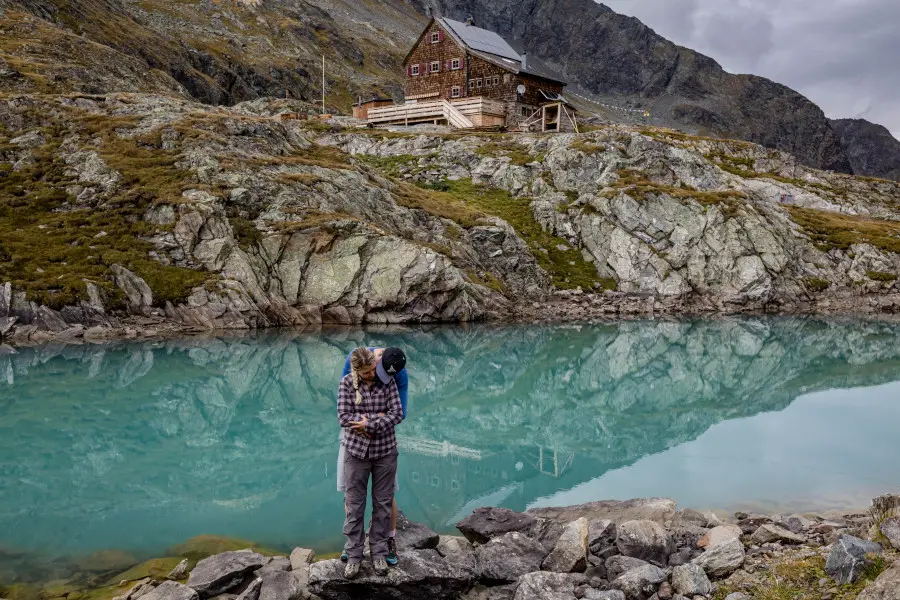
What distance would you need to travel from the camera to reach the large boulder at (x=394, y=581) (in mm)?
9977

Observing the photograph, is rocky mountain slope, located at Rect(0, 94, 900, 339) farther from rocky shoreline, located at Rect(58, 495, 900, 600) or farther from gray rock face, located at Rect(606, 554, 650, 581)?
gray rock face, located at Rect(606, 554, 650, 581)

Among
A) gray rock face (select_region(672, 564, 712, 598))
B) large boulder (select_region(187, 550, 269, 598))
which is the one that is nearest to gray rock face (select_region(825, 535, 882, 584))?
gray rock face (select_region(672, 564, 712, 598))

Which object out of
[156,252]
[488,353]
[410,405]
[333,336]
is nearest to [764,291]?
[488,353]

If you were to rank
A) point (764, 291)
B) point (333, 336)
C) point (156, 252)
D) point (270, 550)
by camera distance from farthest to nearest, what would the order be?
point (764, 291) → point (156, 252) → point (333, 336) → point (270, 550)

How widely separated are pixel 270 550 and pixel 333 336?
31.1m

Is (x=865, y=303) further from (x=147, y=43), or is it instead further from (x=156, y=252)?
(x=147, y=43)

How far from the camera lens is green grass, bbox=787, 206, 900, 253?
245 ft

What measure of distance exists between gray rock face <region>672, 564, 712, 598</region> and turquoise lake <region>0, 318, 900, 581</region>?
229 inches

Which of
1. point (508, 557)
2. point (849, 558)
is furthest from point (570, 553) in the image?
→ point (849, 558)

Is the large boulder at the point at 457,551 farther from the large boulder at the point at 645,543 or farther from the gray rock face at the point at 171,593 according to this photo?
the gray rock face at the point at 171,593

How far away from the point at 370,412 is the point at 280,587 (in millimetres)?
3537

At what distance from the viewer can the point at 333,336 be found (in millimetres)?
44094

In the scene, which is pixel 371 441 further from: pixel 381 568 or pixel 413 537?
pixel 413 537

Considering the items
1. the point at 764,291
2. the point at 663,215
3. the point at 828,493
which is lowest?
the point at 828,493
